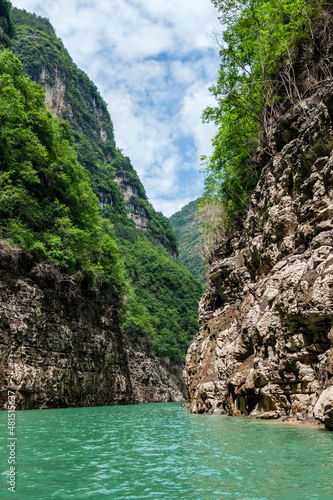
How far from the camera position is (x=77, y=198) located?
28.5 meters

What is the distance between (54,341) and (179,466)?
17409mm

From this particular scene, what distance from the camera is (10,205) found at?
2070 centimetres

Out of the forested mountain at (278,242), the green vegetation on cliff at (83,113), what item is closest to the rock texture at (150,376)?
the forested mountain at (278,242)

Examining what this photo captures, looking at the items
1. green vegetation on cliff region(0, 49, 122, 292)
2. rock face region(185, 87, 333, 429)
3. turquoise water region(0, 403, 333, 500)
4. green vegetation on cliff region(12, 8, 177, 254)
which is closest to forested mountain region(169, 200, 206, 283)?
green vegetation on cliff region(12, 8, 177, 254)

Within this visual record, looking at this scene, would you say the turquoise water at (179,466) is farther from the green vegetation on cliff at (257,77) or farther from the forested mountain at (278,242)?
the green vegetation on cliff at (257,77)

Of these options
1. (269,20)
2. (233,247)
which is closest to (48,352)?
(233,247)

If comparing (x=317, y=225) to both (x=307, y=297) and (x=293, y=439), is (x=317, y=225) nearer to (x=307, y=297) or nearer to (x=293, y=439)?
(x=307, y=297)

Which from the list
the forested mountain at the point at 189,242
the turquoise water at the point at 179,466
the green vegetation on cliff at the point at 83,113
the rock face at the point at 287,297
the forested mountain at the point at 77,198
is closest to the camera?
the turquoise water at the point at 179,466

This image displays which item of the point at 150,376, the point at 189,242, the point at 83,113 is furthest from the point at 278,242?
the point at 189,242

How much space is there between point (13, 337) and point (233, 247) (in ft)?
45.0

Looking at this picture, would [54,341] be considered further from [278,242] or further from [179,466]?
[179,466]

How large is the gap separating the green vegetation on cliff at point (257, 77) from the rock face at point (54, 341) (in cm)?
1255

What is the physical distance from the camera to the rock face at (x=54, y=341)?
18.2 m

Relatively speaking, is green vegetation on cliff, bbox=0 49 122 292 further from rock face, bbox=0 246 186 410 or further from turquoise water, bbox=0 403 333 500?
turquoise water, bbox=0 403 333 500
